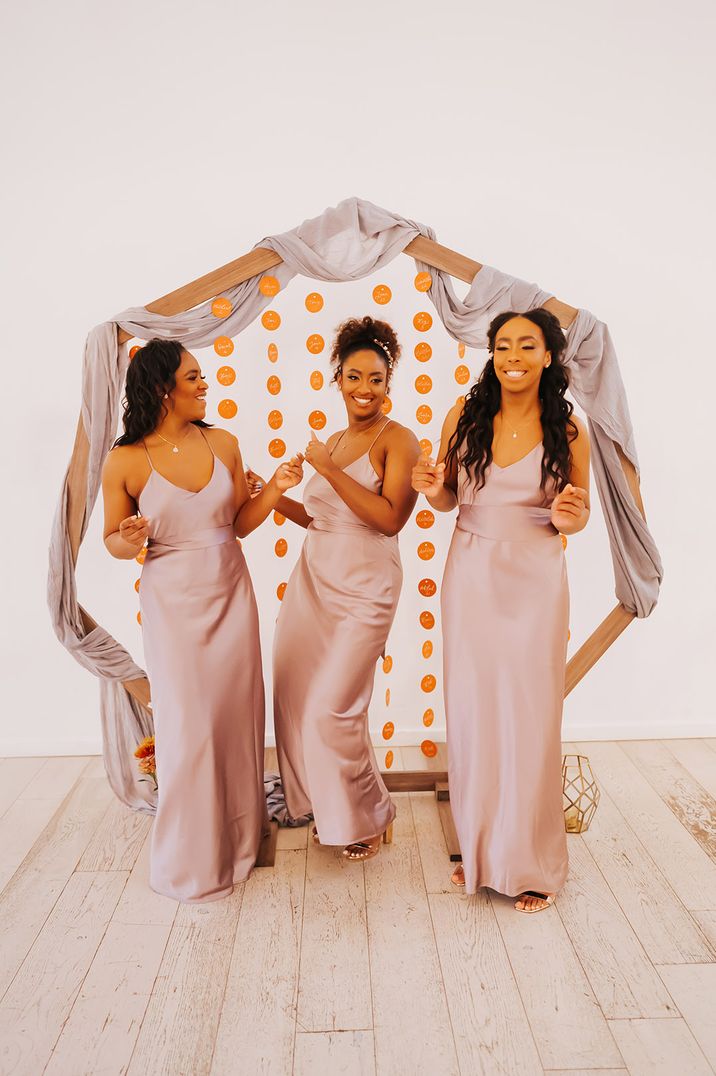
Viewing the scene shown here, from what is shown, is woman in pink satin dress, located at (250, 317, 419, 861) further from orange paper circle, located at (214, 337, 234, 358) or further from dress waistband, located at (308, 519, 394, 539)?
orange paper circle, located at (214, 337, 234, 358)

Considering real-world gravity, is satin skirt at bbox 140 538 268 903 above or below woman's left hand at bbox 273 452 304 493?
below

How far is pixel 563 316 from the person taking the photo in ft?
10.2

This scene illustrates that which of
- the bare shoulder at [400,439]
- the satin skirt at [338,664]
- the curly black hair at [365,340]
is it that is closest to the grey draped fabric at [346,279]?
the curly black hair at [365,340]

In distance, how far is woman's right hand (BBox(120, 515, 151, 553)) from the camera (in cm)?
273

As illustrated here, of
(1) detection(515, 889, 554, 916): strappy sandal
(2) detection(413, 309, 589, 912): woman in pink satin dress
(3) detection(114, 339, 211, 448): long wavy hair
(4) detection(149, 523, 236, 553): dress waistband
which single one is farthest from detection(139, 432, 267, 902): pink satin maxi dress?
(1) detection(515, 889, 554, 916): strappy sandal

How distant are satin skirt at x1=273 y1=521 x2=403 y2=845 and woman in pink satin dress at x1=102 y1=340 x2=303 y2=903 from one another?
0.19 m

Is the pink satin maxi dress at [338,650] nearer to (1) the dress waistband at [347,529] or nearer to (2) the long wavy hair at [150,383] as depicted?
(1) the dress waistband at [347,529]

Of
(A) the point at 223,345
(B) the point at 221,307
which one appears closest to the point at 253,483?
(A) the point at 223,345

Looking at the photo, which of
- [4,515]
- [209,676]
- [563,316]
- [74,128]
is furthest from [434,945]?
[74,128]

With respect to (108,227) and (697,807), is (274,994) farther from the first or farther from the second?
(108,227)

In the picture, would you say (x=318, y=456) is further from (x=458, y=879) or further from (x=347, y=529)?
(x=458, y=879)

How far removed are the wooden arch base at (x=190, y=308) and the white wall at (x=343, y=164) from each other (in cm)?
78

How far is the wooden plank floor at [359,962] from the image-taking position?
2271mm

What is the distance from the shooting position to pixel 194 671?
2902 millimetres
